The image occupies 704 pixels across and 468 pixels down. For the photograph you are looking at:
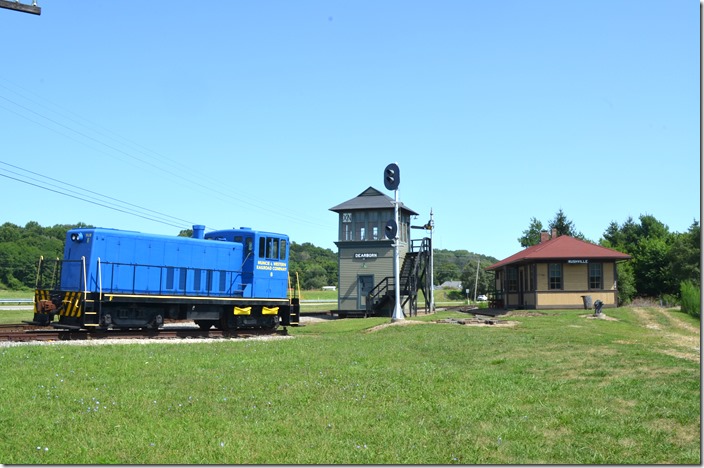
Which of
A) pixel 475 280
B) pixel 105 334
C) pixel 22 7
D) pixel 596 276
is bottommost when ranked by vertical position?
pixel 105 334

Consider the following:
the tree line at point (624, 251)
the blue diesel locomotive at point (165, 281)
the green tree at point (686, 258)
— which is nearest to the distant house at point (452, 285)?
the tree line at point (624, 251)

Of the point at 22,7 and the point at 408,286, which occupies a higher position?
the point at 22,7

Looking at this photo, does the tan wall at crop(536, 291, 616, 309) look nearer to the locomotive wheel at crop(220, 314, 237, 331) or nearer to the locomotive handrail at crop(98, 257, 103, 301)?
the locomotive wheel at crop(220, 314, 237, 331)

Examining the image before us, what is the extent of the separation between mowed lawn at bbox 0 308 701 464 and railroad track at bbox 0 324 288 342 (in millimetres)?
5166

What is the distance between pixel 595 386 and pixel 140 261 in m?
17.3

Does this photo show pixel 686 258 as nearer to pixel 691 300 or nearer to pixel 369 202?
pixel 691 300

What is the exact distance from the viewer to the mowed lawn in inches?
264

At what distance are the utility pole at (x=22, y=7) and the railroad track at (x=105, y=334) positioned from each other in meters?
9.15

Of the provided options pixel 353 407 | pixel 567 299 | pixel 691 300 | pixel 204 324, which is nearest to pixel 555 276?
pixel 567 299

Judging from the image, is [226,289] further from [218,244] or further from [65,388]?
[65,388]

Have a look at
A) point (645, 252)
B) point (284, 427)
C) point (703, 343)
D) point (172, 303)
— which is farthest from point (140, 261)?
point (645, 252)

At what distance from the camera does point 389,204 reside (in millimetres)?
41062

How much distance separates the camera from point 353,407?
8711 mm

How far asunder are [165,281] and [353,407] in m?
16.0
